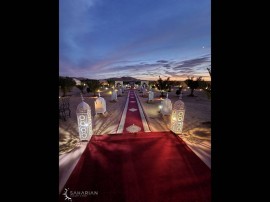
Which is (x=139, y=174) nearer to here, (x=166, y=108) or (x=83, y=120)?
(x=83, y=120)

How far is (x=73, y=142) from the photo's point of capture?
5.53m

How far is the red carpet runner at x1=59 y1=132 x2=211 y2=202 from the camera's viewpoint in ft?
9.44

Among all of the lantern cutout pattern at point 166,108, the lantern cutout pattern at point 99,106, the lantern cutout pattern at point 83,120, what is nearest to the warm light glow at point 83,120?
the lantern cutout pattern at point 83,120

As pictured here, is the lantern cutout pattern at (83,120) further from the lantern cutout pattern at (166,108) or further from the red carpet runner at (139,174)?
the lantern cutout pattern at (166,108)

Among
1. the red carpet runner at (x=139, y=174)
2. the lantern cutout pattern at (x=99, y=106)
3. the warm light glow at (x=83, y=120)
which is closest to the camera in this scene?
the red carpet runner at (x=139, y=174)

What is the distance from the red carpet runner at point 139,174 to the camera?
2.88m

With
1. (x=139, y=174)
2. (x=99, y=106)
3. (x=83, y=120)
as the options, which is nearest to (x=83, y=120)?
(x=83, y=120)

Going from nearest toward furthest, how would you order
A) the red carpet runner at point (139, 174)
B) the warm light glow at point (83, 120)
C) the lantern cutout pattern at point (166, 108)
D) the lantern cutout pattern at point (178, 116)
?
the red carpet runner at point (139, 174) < the warm light glow at point (83, 120) < the lantern cutout pattern at point (178, 116) < the lantern cutout pattern at point (166, 108)

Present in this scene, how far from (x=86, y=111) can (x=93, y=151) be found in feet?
4.65

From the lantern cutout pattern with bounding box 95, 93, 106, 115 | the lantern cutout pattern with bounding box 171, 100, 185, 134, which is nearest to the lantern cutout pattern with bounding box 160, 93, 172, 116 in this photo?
the lantern cutout pattern with bounding box 171, 100, 185, 134

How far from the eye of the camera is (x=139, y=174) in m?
3.49
